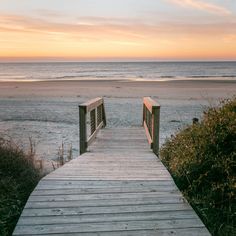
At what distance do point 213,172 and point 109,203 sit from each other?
1462 millimetres

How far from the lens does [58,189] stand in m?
4.50

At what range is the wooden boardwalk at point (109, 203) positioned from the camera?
3414 millimetres

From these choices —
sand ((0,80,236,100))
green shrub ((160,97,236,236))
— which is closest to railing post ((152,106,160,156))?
green shrub ((160,97,236,236))

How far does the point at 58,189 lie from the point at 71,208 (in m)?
0.67

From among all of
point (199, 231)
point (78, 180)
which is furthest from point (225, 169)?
point (78, 180)

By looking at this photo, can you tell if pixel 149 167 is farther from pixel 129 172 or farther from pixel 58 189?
pixel 58 189

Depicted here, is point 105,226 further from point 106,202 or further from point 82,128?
point 82,128

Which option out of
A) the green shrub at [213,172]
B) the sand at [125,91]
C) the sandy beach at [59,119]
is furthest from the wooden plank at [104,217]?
the sand at [125,91]

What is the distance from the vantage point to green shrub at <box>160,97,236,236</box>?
12.9 ft

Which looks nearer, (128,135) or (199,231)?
(199,231)

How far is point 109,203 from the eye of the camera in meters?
4.03

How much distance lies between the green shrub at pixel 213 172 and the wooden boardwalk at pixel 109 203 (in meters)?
0.22

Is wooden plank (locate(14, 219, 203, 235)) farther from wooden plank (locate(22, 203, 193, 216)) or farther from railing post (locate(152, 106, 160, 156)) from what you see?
railing post (locate(152, 106, 160, 156))

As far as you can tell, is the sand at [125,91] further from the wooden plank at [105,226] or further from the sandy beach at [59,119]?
the wooden plank at [105,226]
